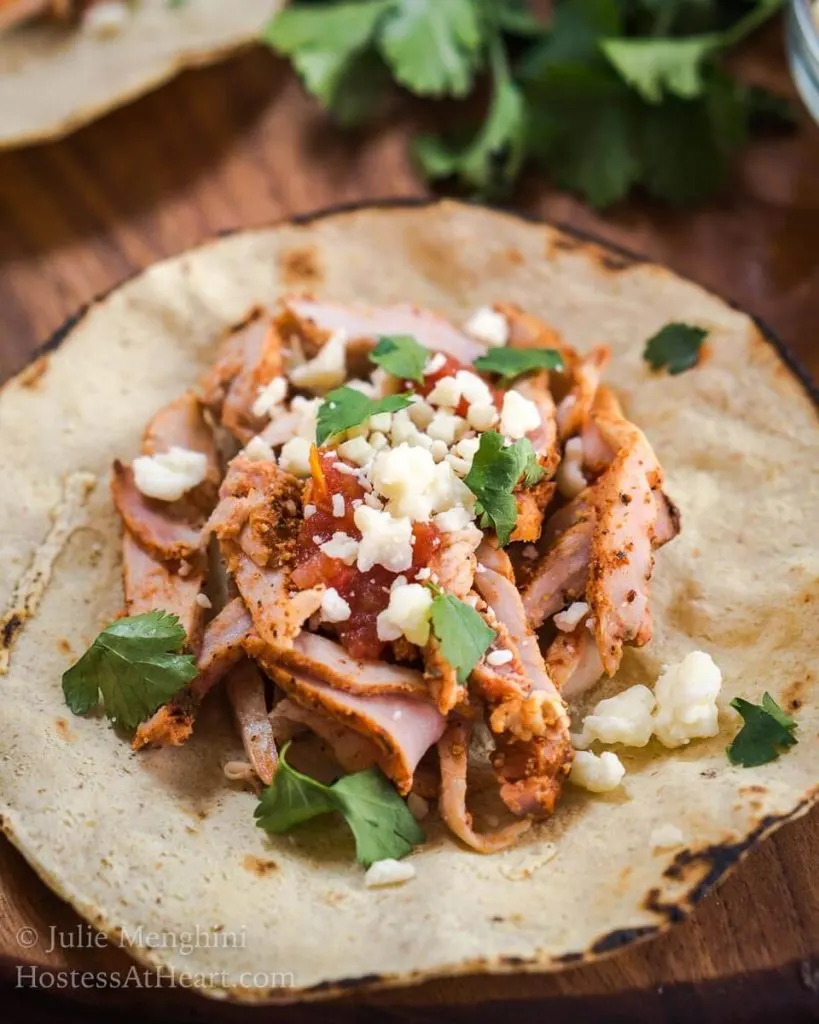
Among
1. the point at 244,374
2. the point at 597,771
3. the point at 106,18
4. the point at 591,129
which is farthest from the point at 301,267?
the point at 597,771

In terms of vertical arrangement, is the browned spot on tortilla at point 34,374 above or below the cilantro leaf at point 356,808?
above

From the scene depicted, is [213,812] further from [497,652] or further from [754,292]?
[754,292]

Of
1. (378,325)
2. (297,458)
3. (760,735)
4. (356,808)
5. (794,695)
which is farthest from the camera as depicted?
(378,325)

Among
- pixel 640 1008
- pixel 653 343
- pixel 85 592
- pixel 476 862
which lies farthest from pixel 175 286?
pixel 640 1008

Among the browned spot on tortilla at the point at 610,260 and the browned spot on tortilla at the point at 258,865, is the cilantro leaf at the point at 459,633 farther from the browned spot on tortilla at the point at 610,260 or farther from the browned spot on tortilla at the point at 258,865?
the browned spot on tortilla at the point at 610,260

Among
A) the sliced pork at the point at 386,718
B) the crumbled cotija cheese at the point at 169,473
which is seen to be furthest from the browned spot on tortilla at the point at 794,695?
the crumbled cotija cheese at the point at 169,473

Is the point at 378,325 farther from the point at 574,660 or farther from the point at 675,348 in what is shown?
the point at 574,660
